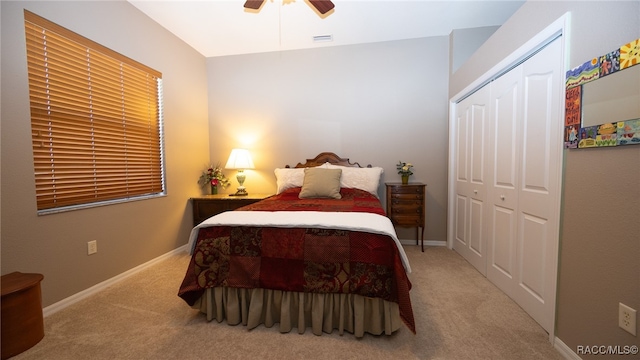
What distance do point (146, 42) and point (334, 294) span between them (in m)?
3.18

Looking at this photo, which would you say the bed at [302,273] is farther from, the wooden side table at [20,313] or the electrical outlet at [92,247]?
the electrical outlet at [92,247]

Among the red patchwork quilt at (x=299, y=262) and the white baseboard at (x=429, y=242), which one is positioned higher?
the red patchwork quilt at (x=299, y=262)

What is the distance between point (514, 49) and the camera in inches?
70.2

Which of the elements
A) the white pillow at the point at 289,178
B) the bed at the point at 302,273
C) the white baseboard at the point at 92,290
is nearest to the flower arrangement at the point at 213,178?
the white pillow at the point at 289,178

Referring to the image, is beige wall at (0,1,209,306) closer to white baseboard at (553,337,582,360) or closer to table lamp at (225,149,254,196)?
table lamp at (225,149,254,196)

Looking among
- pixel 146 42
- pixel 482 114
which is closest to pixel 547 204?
pixel 482 114

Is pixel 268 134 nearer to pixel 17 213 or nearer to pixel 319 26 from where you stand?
pixel 319 26

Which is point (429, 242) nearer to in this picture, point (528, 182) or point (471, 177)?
point (471, 177)

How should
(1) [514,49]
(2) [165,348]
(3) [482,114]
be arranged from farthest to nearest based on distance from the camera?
(3) [482,114], (1) [514,49], (2) [165,348]

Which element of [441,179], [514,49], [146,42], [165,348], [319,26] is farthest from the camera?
[441,179]

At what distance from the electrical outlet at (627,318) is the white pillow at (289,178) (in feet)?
8.43

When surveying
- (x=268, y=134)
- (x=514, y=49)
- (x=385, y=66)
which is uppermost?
(x=385, y=66)

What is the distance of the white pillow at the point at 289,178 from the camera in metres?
3.13

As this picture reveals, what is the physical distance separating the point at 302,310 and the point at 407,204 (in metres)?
1.93
